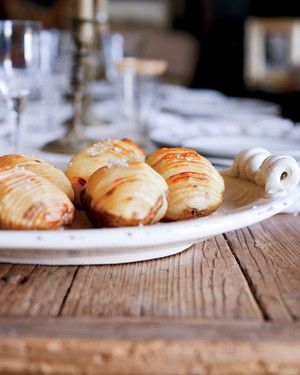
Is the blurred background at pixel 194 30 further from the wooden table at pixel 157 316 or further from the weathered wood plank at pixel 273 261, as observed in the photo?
the wooden table at pixel 157 316

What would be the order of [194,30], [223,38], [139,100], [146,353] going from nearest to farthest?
1. [146,353]
2. [139,100]
3. [223,38]
4. [194,30]

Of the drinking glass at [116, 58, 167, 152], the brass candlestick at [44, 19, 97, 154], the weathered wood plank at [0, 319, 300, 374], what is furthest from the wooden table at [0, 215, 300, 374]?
the drinking glass at [116, 58, 167, 152]

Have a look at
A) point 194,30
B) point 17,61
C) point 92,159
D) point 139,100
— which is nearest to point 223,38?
point 194,30

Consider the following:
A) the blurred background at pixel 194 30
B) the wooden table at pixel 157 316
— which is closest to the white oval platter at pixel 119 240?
the wooden table at pixel 157 316

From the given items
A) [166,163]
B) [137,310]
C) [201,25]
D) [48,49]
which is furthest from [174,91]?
Result: [201,25]

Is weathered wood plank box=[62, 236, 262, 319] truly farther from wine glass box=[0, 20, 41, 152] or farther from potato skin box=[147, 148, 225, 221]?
wine glass box=[0, 20, 41, 152]

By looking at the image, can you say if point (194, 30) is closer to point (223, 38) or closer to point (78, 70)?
point (223, 38)
